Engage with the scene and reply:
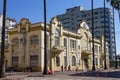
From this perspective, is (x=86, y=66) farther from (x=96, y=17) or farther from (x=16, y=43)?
(x=96, y=17)

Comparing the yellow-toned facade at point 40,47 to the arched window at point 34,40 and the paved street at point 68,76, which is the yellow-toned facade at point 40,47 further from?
the paved street at point 68,76

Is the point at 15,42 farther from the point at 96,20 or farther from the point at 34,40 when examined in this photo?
the point at 96,20

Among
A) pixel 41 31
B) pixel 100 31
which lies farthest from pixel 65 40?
pixel 100 31

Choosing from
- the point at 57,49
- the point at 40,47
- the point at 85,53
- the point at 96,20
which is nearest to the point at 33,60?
the point at 40,47

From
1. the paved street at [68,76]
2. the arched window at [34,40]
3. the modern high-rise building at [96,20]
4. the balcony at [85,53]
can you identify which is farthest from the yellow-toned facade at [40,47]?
the modern high-rise building at [96,20]

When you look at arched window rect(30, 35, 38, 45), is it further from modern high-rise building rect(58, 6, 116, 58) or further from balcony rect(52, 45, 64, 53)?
modern high-rise building rect(58, 6, 116, 58)

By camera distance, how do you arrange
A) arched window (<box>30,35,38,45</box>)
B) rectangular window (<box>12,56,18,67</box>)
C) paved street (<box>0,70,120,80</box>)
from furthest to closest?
rectangular window (<box>12,56,18,67</box>) → arched window (<box>30,35,38,45</box>) → paved street (<box>0,70,120,80</box>)

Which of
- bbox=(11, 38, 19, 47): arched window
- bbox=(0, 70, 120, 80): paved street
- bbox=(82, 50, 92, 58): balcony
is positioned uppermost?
bbox=(11, 38, 19, 47): arched window

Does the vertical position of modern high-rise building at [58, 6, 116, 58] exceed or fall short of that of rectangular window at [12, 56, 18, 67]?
it exceeds it

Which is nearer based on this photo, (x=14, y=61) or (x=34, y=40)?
(x=34, y=40)

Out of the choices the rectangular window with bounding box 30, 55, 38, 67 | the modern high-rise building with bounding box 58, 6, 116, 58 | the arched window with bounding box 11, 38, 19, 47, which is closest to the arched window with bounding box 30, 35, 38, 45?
the rectangular window with bounding box 30, 55, 38, 67

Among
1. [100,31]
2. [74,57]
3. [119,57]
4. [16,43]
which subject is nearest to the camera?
[16,43]

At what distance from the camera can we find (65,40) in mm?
59375

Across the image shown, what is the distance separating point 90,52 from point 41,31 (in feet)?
73.0
